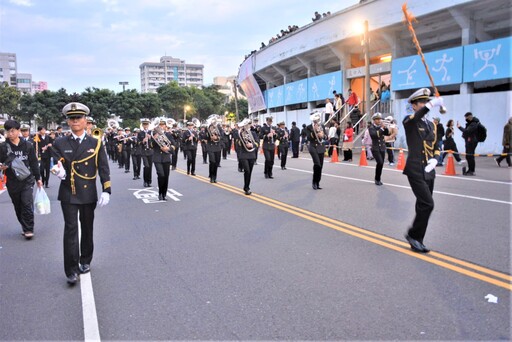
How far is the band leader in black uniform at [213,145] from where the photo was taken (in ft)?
45.2

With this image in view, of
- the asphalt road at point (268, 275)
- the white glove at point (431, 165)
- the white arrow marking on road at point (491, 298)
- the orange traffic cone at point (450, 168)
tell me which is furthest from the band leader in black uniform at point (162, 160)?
the orange traffic cone at point (450, 168)

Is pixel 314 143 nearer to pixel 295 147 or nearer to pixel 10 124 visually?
pixel 10 124

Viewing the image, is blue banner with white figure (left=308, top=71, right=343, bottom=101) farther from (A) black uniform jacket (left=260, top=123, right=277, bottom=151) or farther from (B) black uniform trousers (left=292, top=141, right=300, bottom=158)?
(A) black uniform jacket (left=260, top=123, right=277, bottom=151)

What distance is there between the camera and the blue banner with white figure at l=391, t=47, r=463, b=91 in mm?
20781

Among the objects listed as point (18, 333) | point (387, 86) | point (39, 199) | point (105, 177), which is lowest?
point (18, 333)

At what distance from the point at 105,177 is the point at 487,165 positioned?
→ 601 inches

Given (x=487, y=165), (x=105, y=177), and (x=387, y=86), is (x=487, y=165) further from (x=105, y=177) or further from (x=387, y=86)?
(x=105, y=177)

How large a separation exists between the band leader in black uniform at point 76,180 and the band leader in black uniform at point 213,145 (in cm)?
849

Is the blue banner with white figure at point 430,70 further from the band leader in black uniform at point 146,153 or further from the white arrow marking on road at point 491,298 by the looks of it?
the white arrow marking on road at point 491,298

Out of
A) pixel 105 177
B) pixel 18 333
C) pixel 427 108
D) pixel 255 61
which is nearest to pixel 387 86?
pixel 255 61

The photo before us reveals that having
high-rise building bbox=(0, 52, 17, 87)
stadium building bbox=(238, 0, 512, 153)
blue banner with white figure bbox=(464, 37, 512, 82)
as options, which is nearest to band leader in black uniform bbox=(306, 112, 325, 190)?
stadium building bbox=(238, 0, 512, 153)

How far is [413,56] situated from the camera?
22969 mm

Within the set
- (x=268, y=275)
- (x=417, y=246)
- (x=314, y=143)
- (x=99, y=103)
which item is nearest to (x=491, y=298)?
(x=417, y=246)

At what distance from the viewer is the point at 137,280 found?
5.03m
